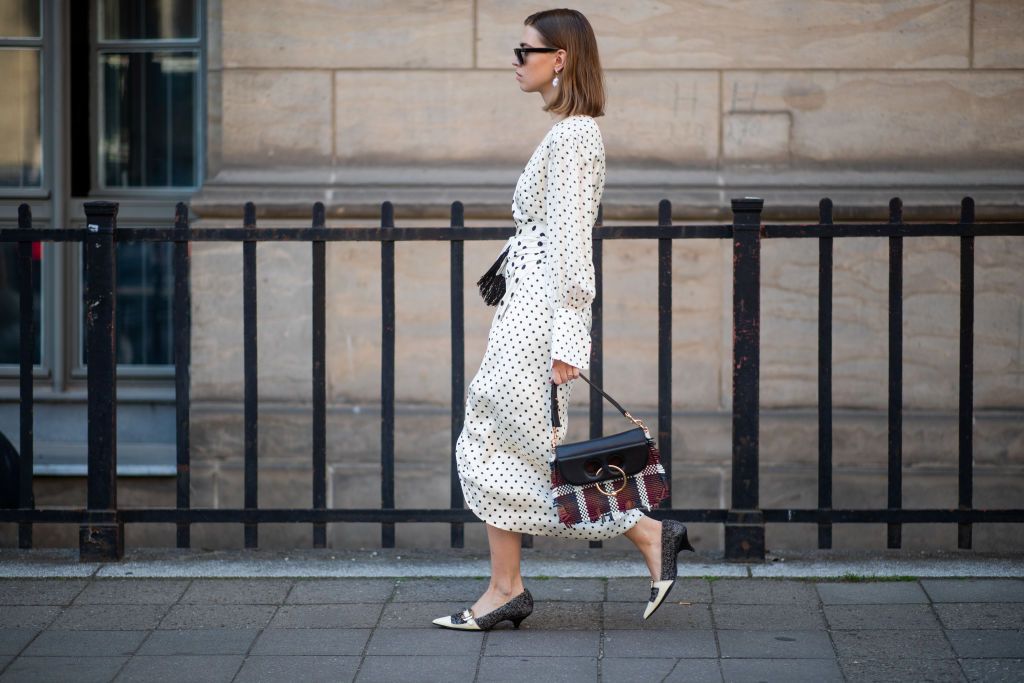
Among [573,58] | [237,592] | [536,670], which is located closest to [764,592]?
[536,670]

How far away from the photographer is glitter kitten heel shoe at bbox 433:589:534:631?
460 centimetres

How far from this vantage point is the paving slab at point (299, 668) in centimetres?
418

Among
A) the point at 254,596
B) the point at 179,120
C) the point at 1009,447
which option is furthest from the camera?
the point at 179,120

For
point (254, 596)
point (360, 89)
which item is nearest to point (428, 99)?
point (360, 89)

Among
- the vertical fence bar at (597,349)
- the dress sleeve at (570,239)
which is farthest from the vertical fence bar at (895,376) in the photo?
the dress sleeve at (570,239)

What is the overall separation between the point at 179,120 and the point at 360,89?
1.24 meters

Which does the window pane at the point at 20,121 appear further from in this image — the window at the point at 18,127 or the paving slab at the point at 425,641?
the paving slab at the point at 425,641

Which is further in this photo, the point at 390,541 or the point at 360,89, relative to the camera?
the point at 360,89

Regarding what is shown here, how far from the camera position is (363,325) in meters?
6.71

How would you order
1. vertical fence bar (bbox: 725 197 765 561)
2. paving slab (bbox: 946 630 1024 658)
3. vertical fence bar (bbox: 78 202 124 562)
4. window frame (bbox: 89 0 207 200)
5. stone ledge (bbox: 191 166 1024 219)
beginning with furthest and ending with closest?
window frame (bbox: 89 0 207 200)
stone ledge (bbox: 191 166 1024 219)
vertical fence bar (bbox: 78 202 124 562)
vertical fence bar (bbox: 725 197 765 561)
paving slab (bbox: 946 630 1024 658)

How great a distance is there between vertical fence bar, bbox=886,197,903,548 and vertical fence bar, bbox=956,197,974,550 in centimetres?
23

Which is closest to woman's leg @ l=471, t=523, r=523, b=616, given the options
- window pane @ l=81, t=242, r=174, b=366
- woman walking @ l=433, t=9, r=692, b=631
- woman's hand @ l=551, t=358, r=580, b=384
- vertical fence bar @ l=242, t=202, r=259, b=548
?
woman walking @ l=433, t=9, r=692, b=631

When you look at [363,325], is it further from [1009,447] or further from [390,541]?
[1009,447]

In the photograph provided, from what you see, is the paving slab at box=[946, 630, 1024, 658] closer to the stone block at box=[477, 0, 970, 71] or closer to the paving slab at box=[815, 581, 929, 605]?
the paving slab at box=[815, 581, 929, 605]
